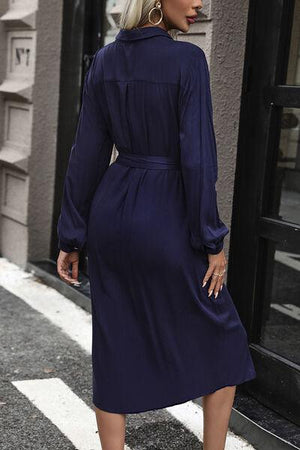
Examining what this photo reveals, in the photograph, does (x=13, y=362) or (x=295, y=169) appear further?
(x=13, y=362)

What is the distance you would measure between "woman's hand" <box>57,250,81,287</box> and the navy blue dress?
0.07 meters

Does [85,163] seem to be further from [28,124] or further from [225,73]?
[28,124]

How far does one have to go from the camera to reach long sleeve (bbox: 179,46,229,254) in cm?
289

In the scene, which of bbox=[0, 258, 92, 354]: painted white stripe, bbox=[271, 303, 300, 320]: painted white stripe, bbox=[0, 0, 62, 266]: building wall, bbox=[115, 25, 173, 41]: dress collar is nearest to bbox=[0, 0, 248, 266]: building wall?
bbox=[0, 0, 62, 266]: building wall

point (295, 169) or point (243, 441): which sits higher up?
point (295, 169)

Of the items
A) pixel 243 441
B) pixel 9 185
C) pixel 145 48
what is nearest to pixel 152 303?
pixel 145 48

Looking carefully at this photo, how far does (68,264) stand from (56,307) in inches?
110

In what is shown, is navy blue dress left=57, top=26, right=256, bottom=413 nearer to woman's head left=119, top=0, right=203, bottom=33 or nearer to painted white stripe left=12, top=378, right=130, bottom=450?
woman's head left=119, top=0, right=203, bottom=33

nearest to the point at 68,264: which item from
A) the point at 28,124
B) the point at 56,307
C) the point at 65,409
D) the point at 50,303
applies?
the point at 65,409

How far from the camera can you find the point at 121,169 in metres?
3.11

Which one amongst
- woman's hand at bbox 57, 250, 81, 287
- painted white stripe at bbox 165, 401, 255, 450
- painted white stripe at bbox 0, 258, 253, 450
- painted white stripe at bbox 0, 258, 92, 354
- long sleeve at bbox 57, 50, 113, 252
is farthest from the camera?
painted white stripe at bbox 0, 258, 92, 354

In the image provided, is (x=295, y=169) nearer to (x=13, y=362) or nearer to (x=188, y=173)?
(x=188, y=173)

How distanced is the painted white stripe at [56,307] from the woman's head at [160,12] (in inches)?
75.7

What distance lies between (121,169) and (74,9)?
12.5ft
